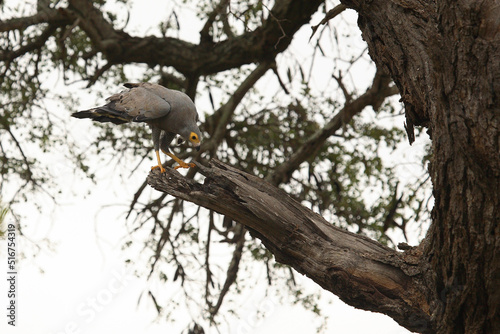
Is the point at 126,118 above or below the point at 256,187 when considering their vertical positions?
above

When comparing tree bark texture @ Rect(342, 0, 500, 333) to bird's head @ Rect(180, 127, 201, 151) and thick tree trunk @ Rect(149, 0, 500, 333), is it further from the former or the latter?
bird's head @ Rect(180, 127, 201, 151)

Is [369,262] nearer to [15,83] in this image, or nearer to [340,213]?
[340,213]

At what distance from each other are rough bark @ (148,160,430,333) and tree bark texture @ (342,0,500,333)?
0.93 ft

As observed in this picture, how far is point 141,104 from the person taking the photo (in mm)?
4133

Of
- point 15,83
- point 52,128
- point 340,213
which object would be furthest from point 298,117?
point 15,83

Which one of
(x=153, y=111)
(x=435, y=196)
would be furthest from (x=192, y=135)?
(x=435, y=196)

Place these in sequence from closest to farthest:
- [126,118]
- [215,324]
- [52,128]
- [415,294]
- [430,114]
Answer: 1. [430,114]
2. [415,294]
3. [126,118]
4. [215,324]
5. [52,128]

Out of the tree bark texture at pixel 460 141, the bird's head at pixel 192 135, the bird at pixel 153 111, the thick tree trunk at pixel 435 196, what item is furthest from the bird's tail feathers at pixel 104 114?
the tree bark texture at pixel 460 141

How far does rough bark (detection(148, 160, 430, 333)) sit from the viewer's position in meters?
3.34

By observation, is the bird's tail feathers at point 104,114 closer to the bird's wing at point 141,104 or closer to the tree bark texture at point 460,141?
the bird's wing at point 141,104

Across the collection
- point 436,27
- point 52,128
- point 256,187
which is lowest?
point 256,187

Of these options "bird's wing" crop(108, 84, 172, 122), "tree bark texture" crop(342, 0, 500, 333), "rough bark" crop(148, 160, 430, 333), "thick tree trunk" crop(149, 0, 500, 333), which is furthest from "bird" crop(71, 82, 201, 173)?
"tree bark texture" crop(342, 0, 500, 333)

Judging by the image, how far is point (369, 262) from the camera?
3428 millimetres

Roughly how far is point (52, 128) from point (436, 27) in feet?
17.5
